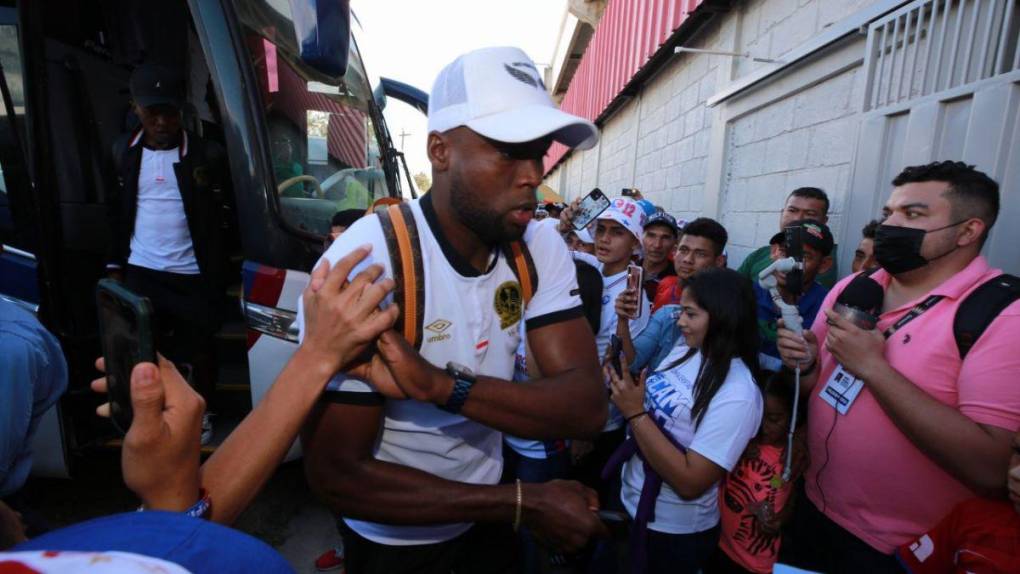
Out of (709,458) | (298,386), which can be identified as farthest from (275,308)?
(709,458)

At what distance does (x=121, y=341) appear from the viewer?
0.82m

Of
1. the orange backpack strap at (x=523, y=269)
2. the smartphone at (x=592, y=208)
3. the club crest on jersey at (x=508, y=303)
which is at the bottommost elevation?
the club crest on jersey at (x=508, y=303)

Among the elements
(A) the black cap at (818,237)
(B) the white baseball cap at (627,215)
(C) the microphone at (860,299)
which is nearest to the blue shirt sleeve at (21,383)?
(C) the microphone at (860,299)

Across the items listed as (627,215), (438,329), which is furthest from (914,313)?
(627,215)

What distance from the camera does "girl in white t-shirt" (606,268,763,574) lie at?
1841 mm

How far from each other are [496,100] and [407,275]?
1.61ft

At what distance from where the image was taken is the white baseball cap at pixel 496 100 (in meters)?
1.19

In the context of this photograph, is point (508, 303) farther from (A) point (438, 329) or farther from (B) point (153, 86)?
(B) point (153, 86)

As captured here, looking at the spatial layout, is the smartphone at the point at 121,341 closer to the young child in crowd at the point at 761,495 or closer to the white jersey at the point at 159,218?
the young child in crowd at the point at 761,495

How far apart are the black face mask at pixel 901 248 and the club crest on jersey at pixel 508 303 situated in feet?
4.60

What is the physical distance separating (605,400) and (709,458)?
0.67m

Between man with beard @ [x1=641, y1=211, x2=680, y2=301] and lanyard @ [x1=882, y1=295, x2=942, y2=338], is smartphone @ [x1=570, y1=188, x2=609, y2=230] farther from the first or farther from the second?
lanyard @ [x1=882, y1=295, x2=942, y2=338]

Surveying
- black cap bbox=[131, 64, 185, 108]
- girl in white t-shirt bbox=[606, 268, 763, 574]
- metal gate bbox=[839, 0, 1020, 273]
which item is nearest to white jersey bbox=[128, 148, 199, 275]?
black cap bbox=[131, 64, 185, 108]

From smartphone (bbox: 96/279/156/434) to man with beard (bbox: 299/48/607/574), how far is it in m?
0.40
